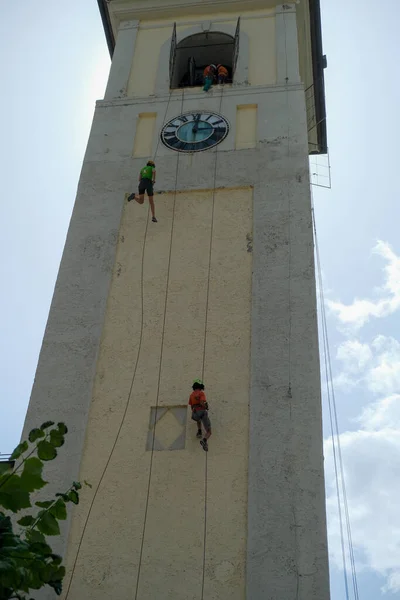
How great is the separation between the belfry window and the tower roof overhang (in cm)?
→ 94

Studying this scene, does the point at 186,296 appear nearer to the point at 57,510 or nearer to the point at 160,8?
the point at 57,510

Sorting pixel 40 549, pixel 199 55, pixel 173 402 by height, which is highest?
pixel 199 55

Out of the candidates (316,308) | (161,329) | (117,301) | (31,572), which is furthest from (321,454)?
(31,572)

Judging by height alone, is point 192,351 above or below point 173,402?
above

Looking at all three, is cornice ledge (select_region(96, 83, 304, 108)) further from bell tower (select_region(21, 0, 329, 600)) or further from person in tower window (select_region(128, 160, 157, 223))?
person in tower window (select_region(128, 160, 157, 223))

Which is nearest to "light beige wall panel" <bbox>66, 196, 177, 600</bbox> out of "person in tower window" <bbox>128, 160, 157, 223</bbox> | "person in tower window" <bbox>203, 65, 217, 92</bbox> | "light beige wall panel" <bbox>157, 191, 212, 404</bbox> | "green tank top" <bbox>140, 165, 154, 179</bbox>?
"light beige wall panel" <bbox>157, 191, 212, 404</bbox>

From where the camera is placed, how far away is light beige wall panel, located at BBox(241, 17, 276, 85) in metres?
17.3

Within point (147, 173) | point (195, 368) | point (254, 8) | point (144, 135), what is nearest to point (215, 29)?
point (254, 8)

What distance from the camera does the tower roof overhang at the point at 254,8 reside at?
19.8 m

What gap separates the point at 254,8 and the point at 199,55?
6.02 feet

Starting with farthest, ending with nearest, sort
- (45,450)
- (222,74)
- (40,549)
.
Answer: (222,74) < (45,450) < (40,549)

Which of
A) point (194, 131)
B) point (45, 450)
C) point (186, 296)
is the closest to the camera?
point (45, 450)

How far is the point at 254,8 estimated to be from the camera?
19.4 meters

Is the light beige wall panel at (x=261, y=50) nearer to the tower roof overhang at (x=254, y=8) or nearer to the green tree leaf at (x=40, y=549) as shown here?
the tower roof overhang at (x=254, y=8)
